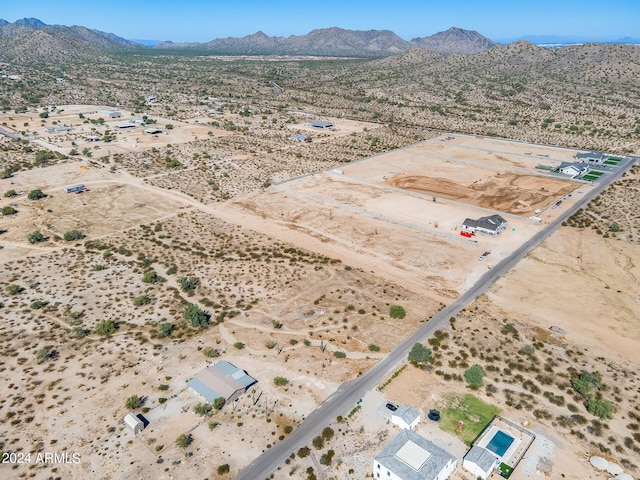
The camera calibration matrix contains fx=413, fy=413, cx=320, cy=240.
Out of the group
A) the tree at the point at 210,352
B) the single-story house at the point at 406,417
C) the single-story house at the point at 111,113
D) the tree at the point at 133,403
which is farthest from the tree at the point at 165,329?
the single-story house at the point at 111,113

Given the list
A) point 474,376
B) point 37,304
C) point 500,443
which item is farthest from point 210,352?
point 500,443

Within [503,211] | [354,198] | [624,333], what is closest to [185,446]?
[624,333]

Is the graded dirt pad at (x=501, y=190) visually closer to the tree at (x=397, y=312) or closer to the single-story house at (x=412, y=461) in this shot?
the tree at (x=397, y=312)

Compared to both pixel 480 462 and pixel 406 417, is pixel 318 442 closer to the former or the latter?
pixel 406 417

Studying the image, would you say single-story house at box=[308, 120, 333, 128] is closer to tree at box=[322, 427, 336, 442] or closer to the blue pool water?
tree at box=[322, 427, 336, 442]

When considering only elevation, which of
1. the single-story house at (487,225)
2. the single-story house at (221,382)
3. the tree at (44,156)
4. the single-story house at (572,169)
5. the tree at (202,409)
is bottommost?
the tree at (202,409)
